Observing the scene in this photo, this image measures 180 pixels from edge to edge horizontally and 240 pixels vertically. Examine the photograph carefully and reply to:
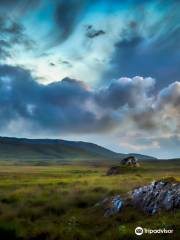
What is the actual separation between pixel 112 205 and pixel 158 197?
12.9ft

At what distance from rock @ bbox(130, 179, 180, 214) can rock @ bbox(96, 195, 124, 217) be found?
1.03 m

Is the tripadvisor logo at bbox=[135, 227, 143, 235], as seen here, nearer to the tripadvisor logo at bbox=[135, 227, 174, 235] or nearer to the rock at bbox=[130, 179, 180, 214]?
the tripadvisor logo at bbox=[135, 227, 174, 235]

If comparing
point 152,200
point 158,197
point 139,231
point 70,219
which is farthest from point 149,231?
point 70,219

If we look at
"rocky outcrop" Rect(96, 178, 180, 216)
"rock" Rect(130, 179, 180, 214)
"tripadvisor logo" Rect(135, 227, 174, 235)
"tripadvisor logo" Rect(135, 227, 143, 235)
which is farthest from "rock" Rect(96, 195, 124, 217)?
"tripadvisor logo" Rect(135, 227, 174, 235)

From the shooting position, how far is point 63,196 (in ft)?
124

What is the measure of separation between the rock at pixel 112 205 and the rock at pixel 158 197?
3.37 feet

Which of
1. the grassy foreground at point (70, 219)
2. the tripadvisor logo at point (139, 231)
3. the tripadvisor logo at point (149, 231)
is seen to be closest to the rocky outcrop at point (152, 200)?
the grassy foreground at point (70, 219)

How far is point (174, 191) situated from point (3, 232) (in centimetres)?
1253

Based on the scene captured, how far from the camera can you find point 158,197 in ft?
93.0

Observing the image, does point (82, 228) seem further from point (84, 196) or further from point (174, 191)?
point (84, 196)

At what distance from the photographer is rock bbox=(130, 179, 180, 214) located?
27078mm

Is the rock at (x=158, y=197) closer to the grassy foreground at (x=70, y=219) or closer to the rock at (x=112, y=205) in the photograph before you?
the grassy foreground at (x=70, y=219)

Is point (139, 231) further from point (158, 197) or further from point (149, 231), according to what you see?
point (158, 197)

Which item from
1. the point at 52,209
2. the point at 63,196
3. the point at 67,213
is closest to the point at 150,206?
the point at 67,213
